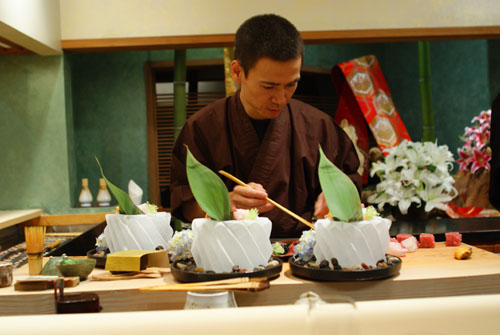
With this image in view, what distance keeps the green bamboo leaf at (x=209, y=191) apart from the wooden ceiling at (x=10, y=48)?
2.76 meters

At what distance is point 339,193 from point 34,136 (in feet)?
10.8

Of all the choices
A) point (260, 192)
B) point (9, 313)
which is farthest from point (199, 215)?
point (9, 313)

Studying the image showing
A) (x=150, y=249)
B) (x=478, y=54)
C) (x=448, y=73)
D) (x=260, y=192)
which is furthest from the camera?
(x=448, y=73)

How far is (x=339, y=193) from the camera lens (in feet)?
3.90

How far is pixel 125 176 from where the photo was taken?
18.9 ft

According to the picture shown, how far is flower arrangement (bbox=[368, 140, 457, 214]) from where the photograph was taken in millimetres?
3025

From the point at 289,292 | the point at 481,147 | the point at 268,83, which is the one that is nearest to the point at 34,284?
the point at 289,292

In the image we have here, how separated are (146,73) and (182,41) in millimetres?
1902

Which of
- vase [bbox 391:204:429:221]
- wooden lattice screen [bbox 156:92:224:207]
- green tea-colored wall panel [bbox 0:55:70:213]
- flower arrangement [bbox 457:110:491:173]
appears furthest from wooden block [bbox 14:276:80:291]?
Answer: wooden lattice screen [bbox 156:92:224:207]

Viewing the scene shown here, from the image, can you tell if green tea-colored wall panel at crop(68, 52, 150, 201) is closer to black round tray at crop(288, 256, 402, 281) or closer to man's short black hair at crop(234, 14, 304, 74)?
man's short black hair at crop(234, 14, 304, 74)

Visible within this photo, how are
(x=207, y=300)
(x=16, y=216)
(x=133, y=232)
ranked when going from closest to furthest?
(x=207, y=300) → (x=133, y=232) → (x=16, y=216)

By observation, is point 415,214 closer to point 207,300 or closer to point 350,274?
point 350,274

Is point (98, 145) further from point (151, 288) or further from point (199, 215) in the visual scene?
point (151, 288)

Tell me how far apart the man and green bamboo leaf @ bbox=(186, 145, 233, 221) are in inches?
30.2
